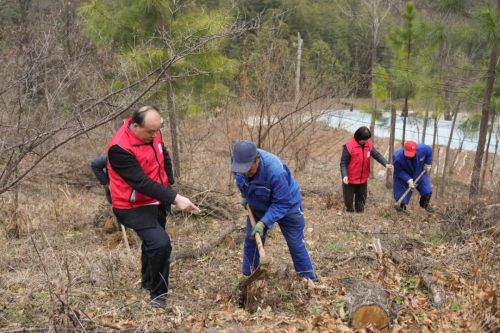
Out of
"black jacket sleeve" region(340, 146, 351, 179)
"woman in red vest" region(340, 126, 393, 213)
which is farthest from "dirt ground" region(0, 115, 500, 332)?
"black jacket sleeve" region(340, 146, 351, 179)

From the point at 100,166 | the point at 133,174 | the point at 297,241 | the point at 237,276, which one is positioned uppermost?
the point at 133,174

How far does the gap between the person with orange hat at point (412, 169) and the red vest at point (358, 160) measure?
0.56 metres

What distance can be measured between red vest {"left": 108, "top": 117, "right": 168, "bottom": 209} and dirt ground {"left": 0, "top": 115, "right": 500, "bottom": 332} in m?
0.74

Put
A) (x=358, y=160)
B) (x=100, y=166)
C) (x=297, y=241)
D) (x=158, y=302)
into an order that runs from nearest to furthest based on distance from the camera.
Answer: (x=158, y=302) → (x=297, y=241) → (x=100, y=166) → (x=358, y=160)

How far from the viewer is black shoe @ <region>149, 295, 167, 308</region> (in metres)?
3.85

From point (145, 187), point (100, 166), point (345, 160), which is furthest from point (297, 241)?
point (345, 160)

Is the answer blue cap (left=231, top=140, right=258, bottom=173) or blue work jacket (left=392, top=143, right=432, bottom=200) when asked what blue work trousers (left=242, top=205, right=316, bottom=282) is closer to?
blue cap (left=231, top=140, right=258, bottom=173)

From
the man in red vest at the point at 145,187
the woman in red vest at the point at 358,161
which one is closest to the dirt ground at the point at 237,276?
the man in red vest at the point at 145,187

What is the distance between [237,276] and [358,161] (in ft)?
10.7

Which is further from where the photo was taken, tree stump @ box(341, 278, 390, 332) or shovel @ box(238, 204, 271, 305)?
shovel @ box(238, 204, 271, 305)

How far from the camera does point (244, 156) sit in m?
3.74

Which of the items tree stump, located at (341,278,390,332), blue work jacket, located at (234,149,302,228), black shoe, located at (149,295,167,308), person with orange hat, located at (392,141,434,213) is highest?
blue work jacket, located at (234,149,302,228)

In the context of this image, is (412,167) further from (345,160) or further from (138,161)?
(138,161)

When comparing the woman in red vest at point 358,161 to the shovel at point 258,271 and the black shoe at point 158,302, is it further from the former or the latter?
the black shoe at point 158,302
